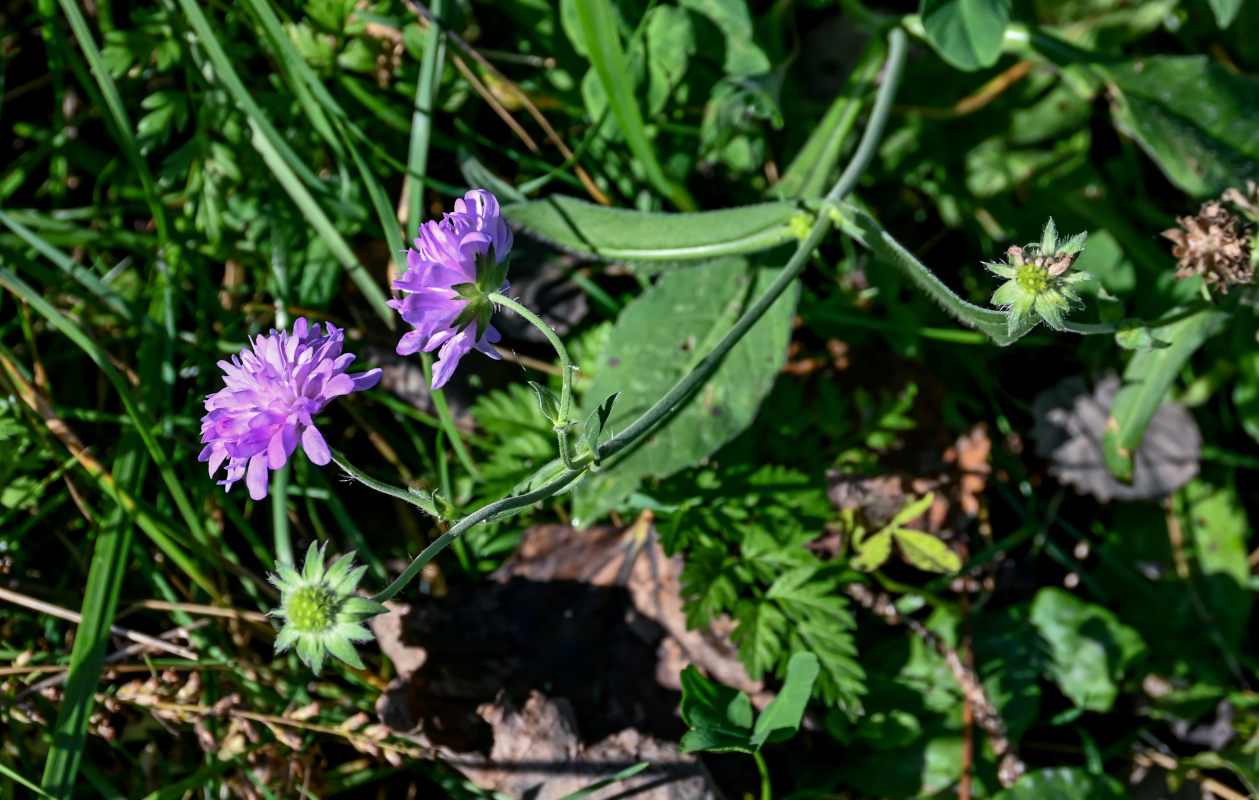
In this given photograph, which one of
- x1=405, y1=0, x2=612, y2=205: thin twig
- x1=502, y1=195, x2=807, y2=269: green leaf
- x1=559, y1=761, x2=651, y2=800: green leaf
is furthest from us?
x1=405, y1=0, x2=612, y2=205: thin twig

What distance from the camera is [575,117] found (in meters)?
Answer: 3.09

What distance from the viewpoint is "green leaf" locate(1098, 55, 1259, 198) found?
281cm

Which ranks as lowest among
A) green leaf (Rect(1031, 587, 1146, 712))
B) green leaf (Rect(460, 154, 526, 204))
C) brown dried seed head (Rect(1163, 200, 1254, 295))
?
green leaf (Rect(1031, 587, 1146, 712))

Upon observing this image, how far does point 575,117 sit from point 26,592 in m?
2.13

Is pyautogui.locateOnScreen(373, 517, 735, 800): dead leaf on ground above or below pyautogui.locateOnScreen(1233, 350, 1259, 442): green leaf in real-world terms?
below

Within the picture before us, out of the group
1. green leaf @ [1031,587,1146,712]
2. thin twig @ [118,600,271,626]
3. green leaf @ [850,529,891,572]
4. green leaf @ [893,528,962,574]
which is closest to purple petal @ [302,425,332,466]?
thin twig @ [118,600,271,626]

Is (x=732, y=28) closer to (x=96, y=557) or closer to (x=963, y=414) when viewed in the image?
(x=963, y=414)

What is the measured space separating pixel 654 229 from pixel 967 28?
3.32 feet

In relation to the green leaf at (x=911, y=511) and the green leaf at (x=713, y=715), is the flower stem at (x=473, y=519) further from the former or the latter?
the green leaf at (x=911, y=511)

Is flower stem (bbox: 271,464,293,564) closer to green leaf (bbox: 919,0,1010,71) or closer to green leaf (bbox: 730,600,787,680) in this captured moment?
green leaf (bbox: 730,600,787,680)

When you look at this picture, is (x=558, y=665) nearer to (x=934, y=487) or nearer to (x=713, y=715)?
(x=713, y=715)

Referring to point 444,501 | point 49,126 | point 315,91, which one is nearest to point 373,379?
point 444,501

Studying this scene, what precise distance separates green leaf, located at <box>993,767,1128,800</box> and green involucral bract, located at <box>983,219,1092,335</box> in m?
1.63

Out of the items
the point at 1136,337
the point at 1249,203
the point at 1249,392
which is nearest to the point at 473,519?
the point at 1136,337
